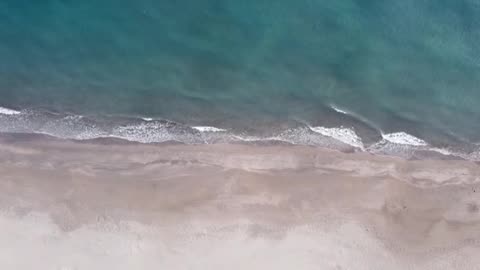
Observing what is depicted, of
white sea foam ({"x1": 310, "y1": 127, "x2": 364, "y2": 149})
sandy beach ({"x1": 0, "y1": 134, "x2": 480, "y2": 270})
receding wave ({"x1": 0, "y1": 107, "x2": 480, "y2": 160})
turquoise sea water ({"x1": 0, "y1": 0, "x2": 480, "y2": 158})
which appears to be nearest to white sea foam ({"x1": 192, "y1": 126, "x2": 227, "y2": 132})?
receding wave ({"x1": 0, "y1": 107, "x2": 480, "y2": 160})

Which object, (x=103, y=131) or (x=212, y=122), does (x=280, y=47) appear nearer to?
(x=212, y=122)

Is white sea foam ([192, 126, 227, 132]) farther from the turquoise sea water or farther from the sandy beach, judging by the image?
the sandy beach

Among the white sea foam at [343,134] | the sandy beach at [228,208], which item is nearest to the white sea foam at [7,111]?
the sandy beach at [228,208]

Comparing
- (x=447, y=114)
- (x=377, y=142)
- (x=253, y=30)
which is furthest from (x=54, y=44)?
(x=447, y=114)

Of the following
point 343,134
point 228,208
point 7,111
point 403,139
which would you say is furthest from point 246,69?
point 7,111

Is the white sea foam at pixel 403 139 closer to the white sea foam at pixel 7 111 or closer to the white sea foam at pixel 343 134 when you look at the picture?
→ the white sea foam at pixel 343 134

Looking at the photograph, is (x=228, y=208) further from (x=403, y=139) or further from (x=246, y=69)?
(x=403, y=139)
